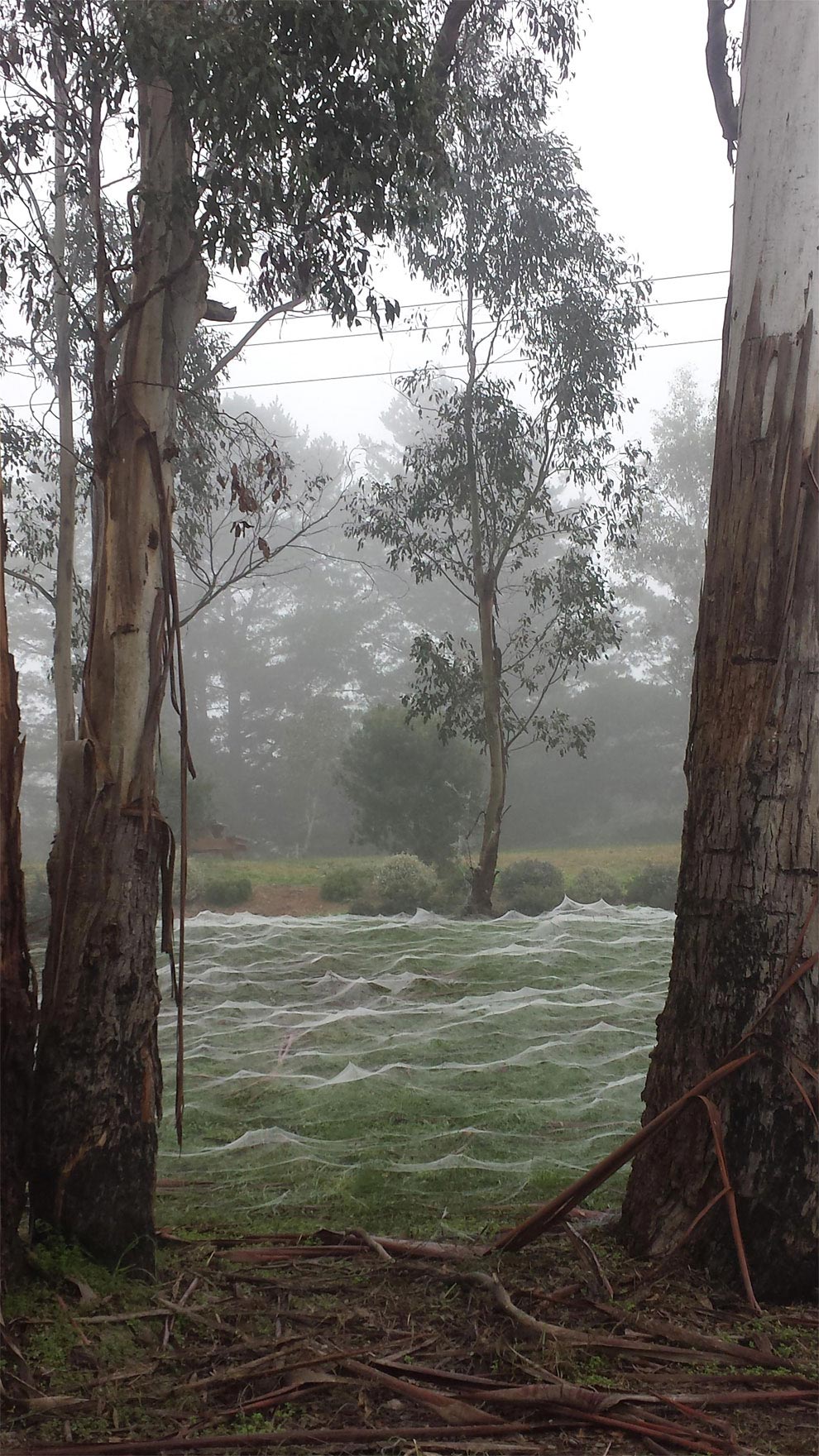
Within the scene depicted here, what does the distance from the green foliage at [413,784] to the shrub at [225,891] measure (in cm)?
151

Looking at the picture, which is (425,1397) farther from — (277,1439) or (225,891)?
(225,891)

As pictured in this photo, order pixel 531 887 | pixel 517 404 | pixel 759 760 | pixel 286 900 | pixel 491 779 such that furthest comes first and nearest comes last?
pixel 286 900 → pixel 531 887 → pixel 517 404 → pixel 491 779 → pixel 759 760

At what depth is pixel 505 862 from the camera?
1348 cm

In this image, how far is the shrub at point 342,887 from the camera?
34.7ft

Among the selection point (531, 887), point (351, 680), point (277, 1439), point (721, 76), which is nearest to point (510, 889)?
point (531, 887)

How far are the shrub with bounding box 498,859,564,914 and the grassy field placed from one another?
2.88 ft

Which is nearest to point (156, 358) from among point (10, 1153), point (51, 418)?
point (10, 1153)

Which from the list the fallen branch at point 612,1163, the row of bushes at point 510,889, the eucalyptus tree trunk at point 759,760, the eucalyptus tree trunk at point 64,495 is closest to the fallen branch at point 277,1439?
the fallen branch at point 612,1163

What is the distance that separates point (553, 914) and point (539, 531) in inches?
144

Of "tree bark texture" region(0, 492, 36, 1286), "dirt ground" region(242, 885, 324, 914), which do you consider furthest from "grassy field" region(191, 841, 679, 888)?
"tree bark texture" region(0, 492, 36, 1286)

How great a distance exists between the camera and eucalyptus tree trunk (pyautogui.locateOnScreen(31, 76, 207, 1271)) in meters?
1.73

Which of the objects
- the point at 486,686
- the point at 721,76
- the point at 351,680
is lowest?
the point at 486,686

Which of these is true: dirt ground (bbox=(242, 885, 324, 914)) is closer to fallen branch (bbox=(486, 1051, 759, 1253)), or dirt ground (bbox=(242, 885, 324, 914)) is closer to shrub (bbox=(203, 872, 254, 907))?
shrub (bbox=(203, 872, 254, 907))

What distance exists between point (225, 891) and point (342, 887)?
3.70ft
